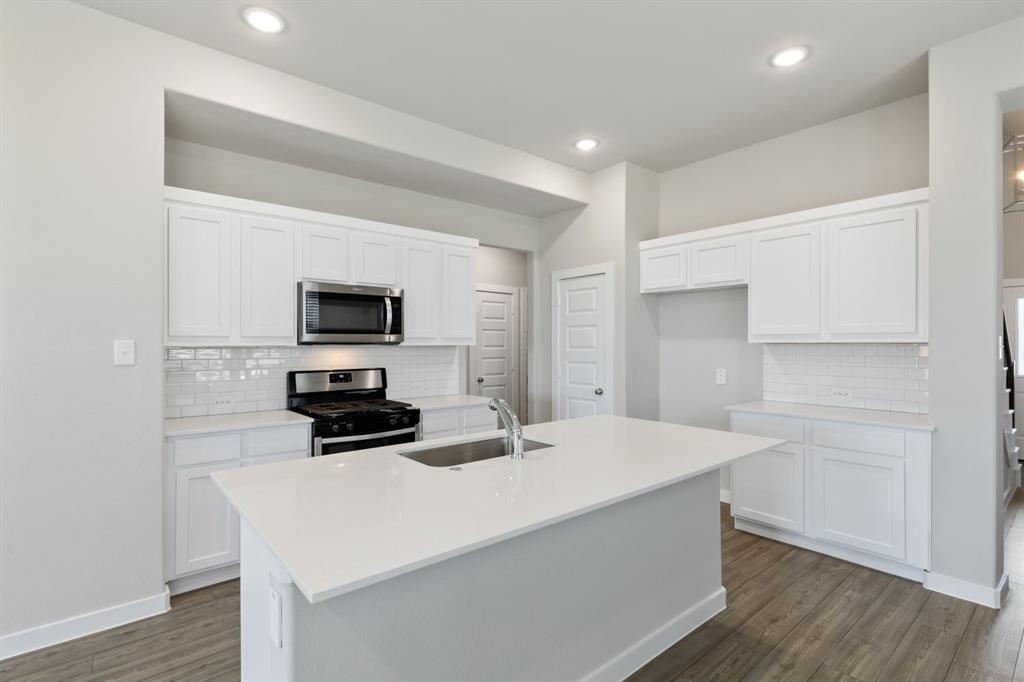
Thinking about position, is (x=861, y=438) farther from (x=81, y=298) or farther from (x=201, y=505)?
(x=81, y=298)

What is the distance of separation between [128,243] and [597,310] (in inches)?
136

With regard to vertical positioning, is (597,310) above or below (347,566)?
above

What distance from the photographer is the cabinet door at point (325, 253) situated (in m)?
3.54

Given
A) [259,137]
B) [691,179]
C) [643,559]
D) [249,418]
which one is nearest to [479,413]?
[249,418]

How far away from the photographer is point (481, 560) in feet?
5.58

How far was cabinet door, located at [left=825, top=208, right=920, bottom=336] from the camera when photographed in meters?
3.11

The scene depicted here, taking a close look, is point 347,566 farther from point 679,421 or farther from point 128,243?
point 679,421

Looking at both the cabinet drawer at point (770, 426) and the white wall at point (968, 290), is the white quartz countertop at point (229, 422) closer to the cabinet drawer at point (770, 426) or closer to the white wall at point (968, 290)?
the cabinet drawer at point (770, 426)

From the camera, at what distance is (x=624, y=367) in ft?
15.0

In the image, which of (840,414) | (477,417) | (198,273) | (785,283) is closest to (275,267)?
(198,273)


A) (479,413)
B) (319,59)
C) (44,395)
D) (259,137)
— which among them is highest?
(319,59)

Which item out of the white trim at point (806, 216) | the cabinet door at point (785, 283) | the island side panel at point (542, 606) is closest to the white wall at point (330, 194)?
the white trim at point (806, 216)

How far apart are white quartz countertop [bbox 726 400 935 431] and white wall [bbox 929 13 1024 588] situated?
160mm

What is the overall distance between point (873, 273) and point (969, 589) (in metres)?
1.79
